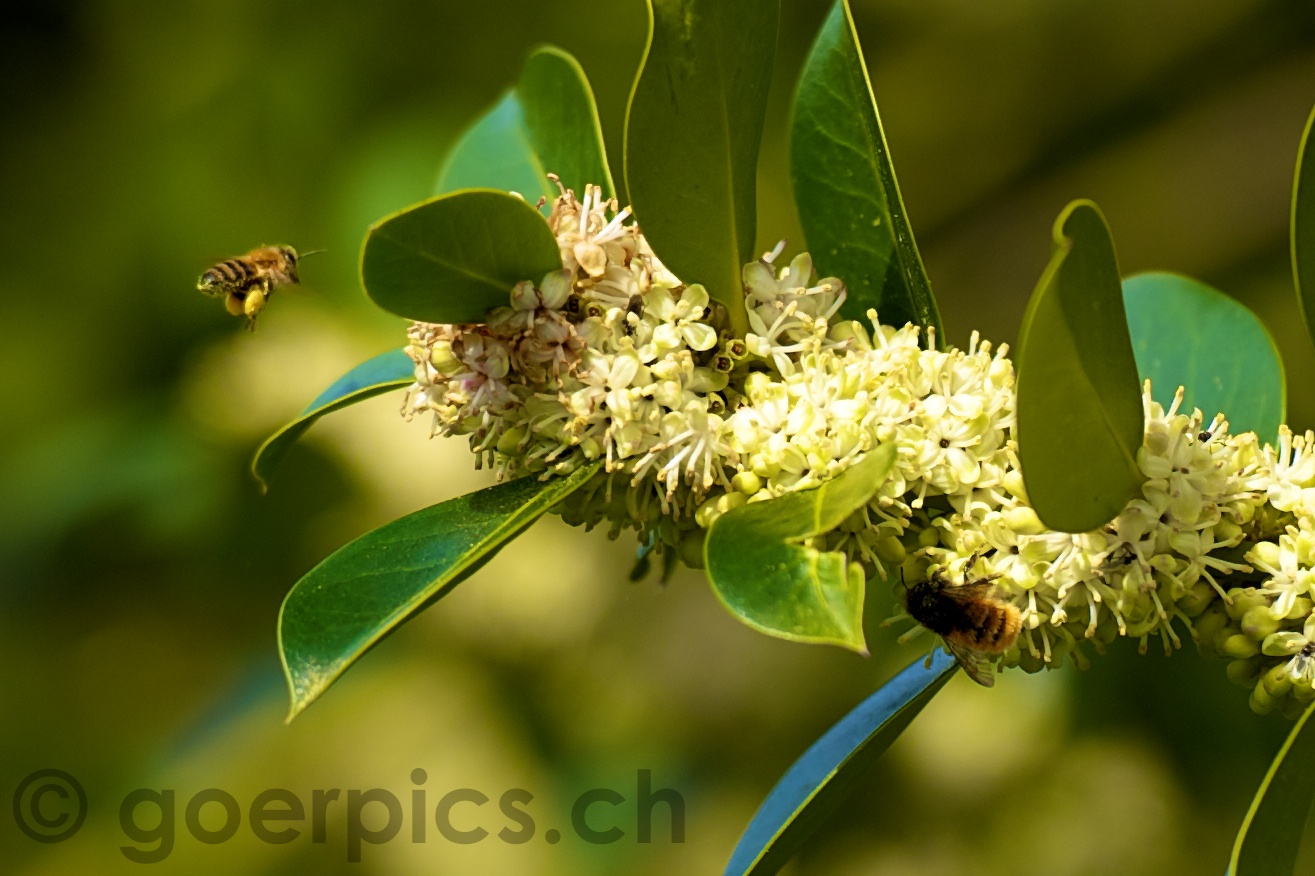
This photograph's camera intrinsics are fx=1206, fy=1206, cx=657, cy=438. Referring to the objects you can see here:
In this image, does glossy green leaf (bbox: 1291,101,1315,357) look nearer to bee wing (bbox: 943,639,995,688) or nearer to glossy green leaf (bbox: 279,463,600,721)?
bee wing (bbox: 943,639,995,688)

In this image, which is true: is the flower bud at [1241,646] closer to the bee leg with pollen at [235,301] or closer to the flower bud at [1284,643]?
the flower bud at [1284,643]

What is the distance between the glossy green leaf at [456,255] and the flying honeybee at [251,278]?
56 cm

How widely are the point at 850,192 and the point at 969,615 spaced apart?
0.45 metres

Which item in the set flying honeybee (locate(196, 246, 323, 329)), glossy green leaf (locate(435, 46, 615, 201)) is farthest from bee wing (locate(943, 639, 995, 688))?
flying honeybee (locate(196, 246, 323, 329))

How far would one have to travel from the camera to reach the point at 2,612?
3211 millimetres

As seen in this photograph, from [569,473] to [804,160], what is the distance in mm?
424

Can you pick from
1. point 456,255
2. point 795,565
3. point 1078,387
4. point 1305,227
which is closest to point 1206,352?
point 1305,227

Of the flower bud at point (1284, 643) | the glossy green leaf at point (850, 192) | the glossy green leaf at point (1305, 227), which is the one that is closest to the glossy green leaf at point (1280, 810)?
the flower bud at point (1284, 643)

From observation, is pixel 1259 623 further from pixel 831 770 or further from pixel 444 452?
pixel 444 452

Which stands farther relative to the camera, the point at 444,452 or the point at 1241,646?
the point at 444,452

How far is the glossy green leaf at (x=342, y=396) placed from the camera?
47.9 inches

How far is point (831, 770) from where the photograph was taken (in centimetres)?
120

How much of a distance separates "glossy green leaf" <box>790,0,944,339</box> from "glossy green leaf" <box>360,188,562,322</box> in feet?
1.10

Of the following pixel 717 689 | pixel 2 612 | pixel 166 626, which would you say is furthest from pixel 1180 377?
pixel 2 612
